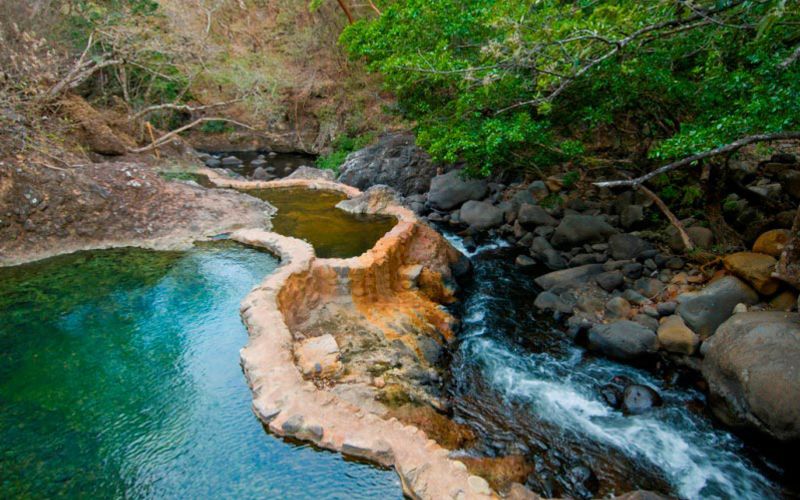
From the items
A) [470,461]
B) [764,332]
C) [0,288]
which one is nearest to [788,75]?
[764,332]

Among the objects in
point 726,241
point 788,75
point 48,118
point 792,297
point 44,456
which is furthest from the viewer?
point 48,118

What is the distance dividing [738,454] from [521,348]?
2881mm

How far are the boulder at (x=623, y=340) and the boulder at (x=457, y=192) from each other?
20.2ft

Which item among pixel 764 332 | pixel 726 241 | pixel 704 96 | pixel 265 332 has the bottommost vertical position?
pixel 265 332

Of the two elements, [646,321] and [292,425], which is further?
[646,321]

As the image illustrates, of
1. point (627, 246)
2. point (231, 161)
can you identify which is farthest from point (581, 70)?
point (231, 161)

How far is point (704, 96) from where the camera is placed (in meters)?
6.63

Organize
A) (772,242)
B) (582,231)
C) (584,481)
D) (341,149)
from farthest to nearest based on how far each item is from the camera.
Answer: (341,149)
(582,231)
(772,242)
(584,481)

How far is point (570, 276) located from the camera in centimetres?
858

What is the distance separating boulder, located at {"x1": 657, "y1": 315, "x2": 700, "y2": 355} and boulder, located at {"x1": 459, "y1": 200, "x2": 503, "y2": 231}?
5.12 m

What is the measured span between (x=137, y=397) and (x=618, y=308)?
694cm

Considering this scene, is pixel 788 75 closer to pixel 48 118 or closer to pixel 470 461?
pixel 470 461

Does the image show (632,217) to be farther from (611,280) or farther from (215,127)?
(215,127)

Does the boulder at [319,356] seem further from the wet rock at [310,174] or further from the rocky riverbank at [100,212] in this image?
the wet rock at [310,174]
